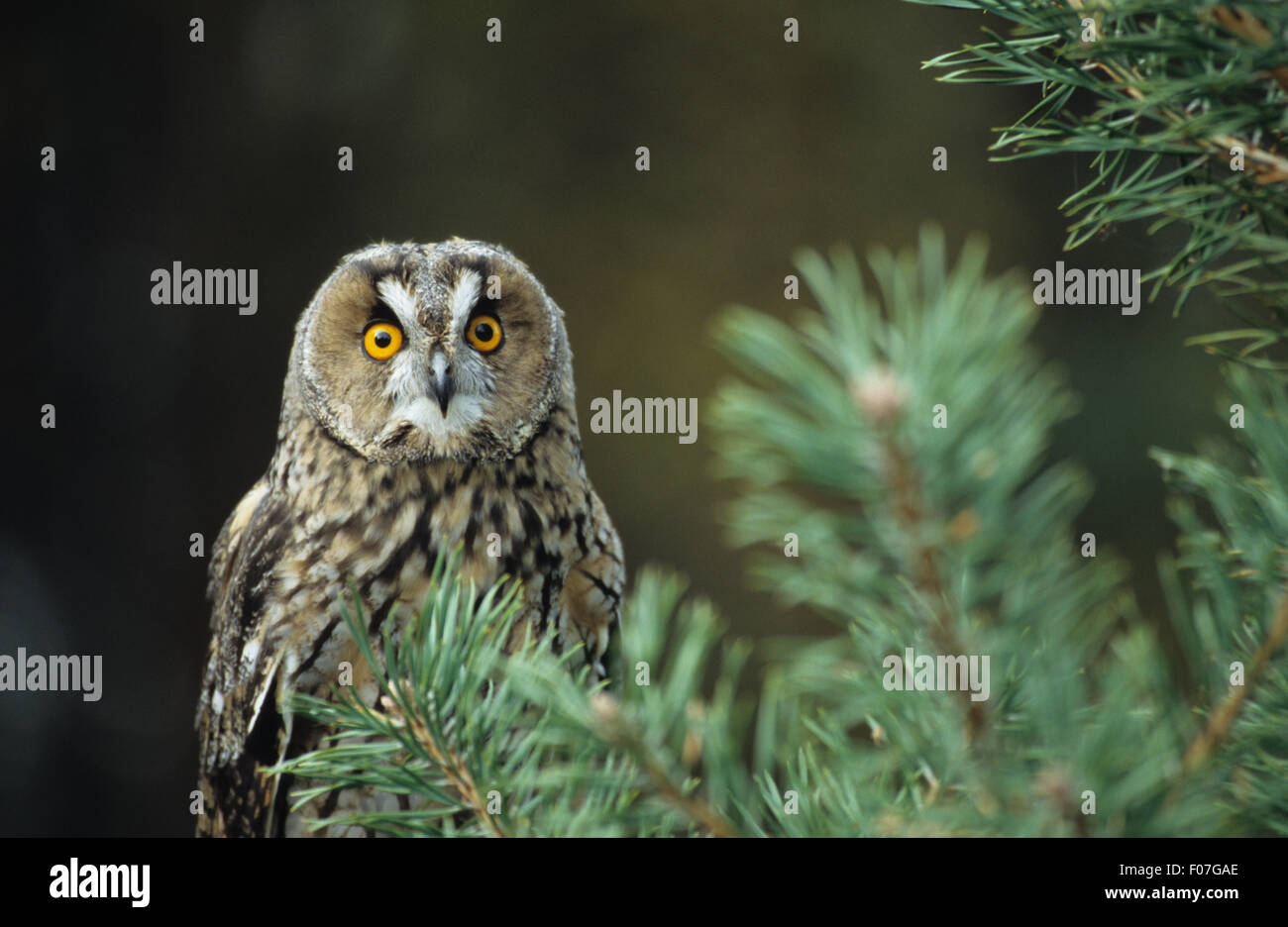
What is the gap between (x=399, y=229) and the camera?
3.30 meters

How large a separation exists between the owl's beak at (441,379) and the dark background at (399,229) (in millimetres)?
1498

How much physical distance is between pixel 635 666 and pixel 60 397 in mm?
2804

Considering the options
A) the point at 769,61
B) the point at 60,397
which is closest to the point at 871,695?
the point at 60,397

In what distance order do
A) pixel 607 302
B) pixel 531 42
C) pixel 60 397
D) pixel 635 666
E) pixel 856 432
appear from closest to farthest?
pixel 856 432 < pixel 635 666 < pixel 60 397 < pixel 531 42 < pixel 607 302

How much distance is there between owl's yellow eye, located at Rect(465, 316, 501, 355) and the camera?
5.53 feet

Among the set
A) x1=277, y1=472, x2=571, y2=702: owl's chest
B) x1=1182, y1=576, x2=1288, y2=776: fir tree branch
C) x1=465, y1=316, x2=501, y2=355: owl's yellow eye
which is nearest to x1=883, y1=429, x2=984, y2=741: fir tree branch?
x1=1182, y1=576, x2=1288, y2=776: fir tree branch

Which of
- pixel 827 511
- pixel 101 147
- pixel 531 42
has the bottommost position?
pixel 827 511

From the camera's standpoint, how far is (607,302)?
3.71 metres

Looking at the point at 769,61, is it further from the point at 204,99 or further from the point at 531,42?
the point at 204,99

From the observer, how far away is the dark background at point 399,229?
287 centimetres
